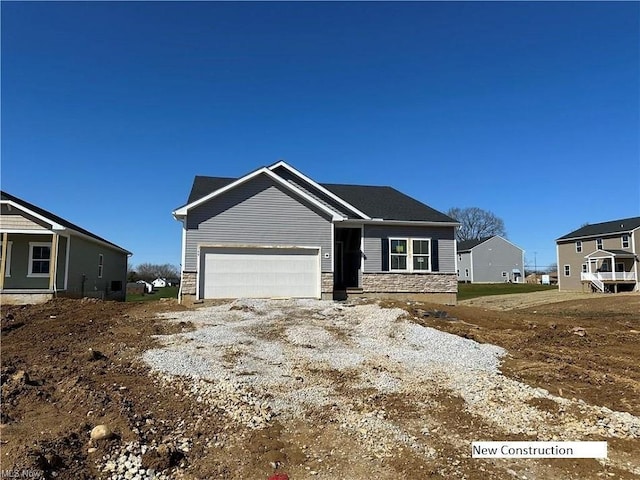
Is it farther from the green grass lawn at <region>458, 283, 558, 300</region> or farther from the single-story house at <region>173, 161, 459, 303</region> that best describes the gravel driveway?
the green grass lawn at <region>458, 283, 558, 300</region>

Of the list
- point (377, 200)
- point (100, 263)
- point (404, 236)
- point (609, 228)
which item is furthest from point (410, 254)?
point (609, 228)

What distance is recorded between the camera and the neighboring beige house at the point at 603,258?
1432 inches

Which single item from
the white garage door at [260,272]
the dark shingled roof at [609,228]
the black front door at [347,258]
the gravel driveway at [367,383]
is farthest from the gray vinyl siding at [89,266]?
the dark shingled roof at [609,228]

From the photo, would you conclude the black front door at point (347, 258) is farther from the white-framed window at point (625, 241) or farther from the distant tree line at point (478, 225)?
the distant tree line at point (478, 225)

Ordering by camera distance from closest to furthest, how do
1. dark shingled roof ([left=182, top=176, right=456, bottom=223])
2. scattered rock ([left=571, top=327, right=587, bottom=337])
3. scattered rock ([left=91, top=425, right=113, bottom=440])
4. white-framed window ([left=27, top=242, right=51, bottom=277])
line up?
scattered rock ([left=91, top=425, right=113, bottom=440])
scattered rock ([left=571, top=327, right=587, bottom=337])
white-framed window ([left=27, top=242, right=51, bottom=277])
dark shingled roof ([left=182, top=176, right=456, bottom=223])

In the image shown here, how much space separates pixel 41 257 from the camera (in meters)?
18.9

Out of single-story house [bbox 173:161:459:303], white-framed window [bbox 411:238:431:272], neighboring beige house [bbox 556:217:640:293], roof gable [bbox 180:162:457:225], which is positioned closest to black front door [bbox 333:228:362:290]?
single-story house [bbox 173:161:459:303]

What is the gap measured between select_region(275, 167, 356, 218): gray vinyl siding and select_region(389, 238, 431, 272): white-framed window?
238 cm

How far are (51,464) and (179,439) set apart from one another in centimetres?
119

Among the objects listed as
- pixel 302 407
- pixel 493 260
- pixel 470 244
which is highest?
pixel 470 244

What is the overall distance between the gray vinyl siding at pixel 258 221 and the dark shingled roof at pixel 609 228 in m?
31.5

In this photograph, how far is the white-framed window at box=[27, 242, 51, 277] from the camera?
18.7 meters

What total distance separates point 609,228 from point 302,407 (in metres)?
42.5

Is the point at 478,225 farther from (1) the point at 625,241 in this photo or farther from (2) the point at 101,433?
(2) the point at 101,433
